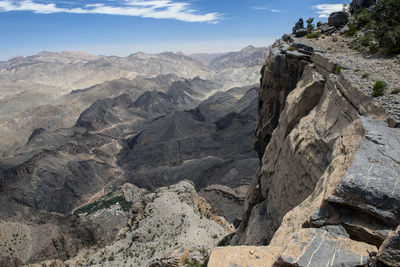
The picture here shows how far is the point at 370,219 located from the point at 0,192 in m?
85.0

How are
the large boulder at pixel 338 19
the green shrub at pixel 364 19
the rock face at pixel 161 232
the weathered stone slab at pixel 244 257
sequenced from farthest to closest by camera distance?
the large boulder at pixel 338 19, the rock face at pixel 161 232, the green shrub at pixel 364 19, the weathered stone slab at pixel 244 257

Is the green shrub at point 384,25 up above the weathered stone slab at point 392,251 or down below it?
above

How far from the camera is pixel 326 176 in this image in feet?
28.8

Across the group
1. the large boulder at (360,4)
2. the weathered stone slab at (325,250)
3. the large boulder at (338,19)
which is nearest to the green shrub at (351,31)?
the large boulder at (338,19)

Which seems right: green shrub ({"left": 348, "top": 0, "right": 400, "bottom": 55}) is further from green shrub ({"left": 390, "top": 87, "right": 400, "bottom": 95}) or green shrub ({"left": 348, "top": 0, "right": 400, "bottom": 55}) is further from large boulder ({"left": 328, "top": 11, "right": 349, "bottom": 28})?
green shrub ({"left": 390, "top": 87, "right": 400, "bottom": 95})

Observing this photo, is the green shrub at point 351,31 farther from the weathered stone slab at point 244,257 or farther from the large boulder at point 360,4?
the weathered stone slab at point 244,257

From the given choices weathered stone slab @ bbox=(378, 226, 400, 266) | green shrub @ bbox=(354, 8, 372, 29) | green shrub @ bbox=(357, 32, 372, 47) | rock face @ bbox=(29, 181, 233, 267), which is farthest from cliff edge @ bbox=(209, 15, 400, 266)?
rock face @ bbox=(29, 181, 233, 267)

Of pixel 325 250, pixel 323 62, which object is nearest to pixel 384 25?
pixel 323 62

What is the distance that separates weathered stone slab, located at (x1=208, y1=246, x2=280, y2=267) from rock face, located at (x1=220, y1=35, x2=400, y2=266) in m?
0.42

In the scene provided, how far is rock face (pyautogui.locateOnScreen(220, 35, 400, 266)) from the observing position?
6.09m

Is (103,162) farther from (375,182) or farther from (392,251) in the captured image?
(392,251)

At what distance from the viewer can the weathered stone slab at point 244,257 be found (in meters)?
6.71

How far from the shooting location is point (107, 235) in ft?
148

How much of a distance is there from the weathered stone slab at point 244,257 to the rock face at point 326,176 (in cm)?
42
